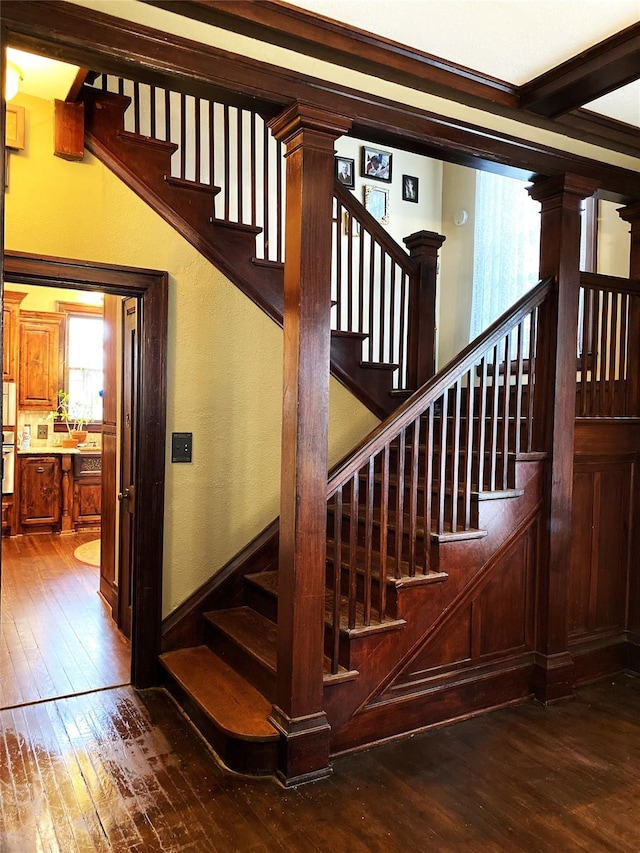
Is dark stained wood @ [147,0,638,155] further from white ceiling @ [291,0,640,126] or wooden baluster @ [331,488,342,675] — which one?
wooden baluster @ [331,488,342,675]

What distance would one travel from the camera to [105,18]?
1979mm

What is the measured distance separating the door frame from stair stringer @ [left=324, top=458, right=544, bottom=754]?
3.77ft

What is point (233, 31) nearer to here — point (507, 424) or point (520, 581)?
point (507, 424)

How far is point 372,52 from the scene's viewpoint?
228cm

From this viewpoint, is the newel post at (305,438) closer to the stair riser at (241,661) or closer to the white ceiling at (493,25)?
the stair riser at (241,661)

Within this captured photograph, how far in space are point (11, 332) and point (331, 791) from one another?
6198 millimetres

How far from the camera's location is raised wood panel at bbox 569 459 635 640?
3.36 m

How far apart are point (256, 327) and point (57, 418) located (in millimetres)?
4784

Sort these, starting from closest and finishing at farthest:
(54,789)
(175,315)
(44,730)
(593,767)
→ (54,789) < (593,767) < (44,730) < (175,315)

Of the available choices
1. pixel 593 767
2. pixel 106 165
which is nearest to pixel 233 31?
pixel 106 165

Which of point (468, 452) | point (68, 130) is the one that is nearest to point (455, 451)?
point (468, 452)

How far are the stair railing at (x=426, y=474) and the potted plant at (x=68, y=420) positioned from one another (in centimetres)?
495

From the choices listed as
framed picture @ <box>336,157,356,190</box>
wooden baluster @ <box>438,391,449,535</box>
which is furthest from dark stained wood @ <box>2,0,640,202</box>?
framed picture @ <box>336,157,356,190</box>

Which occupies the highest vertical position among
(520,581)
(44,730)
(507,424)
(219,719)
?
(507,424)
